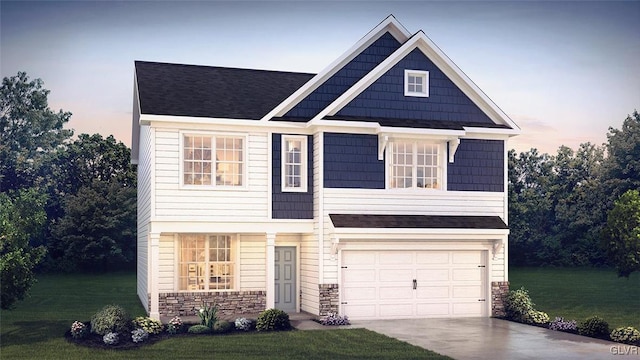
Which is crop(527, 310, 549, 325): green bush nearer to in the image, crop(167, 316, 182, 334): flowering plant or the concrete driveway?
the concrete driveway

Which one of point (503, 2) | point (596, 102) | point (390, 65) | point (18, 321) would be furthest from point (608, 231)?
point (18, 321)

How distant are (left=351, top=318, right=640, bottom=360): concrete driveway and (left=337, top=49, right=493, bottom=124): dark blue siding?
19.5ft

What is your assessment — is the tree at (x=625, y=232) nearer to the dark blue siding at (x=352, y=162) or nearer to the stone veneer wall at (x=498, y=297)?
the stone veneer wall at (x=498, y=297)

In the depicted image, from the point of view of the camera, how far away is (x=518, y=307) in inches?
872

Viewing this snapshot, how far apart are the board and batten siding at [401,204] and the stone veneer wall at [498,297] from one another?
6.87ft

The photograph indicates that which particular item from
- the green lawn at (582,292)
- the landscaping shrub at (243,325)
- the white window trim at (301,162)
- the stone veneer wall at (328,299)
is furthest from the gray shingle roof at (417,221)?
the green lawn at (582,292)

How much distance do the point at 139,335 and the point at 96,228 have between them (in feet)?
88.3

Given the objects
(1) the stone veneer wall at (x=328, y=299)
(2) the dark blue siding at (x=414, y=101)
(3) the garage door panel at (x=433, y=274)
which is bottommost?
(1) the stone veneer wall at (x=328, y=299)

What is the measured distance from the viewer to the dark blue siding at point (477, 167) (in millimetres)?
Answer: 22656

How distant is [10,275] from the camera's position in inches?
775

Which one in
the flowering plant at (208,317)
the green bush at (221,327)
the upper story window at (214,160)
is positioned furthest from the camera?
the upper story window at (214,160)

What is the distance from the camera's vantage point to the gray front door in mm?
23302

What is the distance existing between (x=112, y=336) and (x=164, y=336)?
1444mm

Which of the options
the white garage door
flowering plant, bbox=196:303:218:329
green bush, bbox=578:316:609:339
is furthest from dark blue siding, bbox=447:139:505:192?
flowering plant, bbox=196:303:218:329
